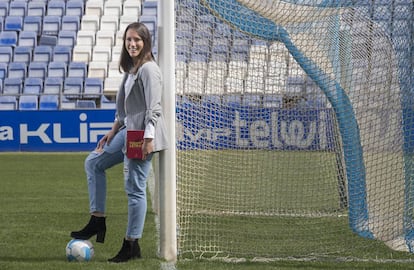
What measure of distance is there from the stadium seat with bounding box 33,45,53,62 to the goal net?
1786 cm

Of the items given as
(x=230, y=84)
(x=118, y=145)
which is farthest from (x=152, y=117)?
(x=230, y=84)

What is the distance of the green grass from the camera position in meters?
6.11

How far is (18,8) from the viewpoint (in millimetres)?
27203

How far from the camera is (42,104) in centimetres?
2217

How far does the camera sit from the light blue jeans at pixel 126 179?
19.7 ft

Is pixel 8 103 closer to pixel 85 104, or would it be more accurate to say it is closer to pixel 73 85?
→ pixel 73 85

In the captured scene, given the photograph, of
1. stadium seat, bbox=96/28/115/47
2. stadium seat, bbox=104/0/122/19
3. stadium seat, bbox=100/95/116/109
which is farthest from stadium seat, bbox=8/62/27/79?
stadium seat, bbox=100/95/116/109

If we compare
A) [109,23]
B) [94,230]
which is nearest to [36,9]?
[109,23]

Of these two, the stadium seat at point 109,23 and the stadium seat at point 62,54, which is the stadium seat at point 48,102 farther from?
the stadium seat at point 109,23

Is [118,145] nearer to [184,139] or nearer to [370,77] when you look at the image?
[184,139]

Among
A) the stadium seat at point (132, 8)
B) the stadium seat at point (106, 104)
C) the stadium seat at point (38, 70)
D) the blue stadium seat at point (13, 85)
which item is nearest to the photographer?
the stadium seat at point (106, 104)

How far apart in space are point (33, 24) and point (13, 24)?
589 millimetres

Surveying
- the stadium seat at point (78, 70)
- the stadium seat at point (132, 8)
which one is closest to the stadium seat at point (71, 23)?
the stadium seat at point (132, 8)

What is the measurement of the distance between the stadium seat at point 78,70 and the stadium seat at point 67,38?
1.48m
